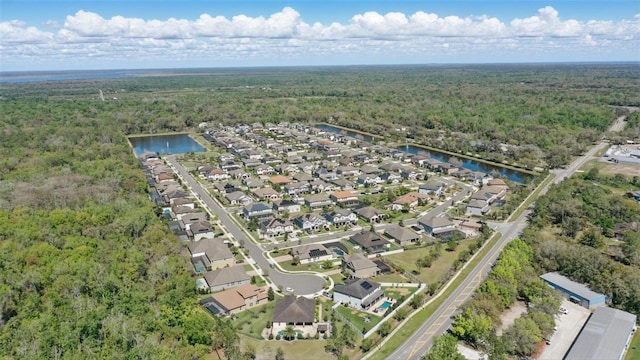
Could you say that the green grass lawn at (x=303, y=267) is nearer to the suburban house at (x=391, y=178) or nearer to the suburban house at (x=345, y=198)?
the suburban house at (x=345, y=198)

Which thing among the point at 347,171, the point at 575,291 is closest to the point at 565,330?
Result: the point at 575,291

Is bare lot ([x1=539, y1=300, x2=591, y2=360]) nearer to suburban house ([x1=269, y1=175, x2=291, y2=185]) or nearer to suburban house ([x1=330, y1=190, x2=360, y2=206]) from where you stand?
suburban house ([x1=330, y1=190, x2=360, y2=206])

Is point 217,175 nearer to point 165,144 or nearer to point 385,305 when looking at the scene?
point 165,144

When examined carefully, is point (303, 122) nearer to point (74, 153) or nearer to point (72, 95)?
point (74, 153)

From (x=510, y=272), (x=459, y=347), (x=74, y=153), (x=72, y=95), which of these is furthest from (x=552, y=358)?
(x=72, y=95)

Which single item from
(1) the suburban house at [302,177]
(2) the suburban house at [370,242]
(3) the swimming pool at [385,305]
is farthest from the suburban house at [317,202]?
(3) the swimming pool at [385,305]

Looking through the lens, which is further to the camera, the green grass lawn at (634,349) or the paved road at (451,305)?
the paved road at (451,305)
